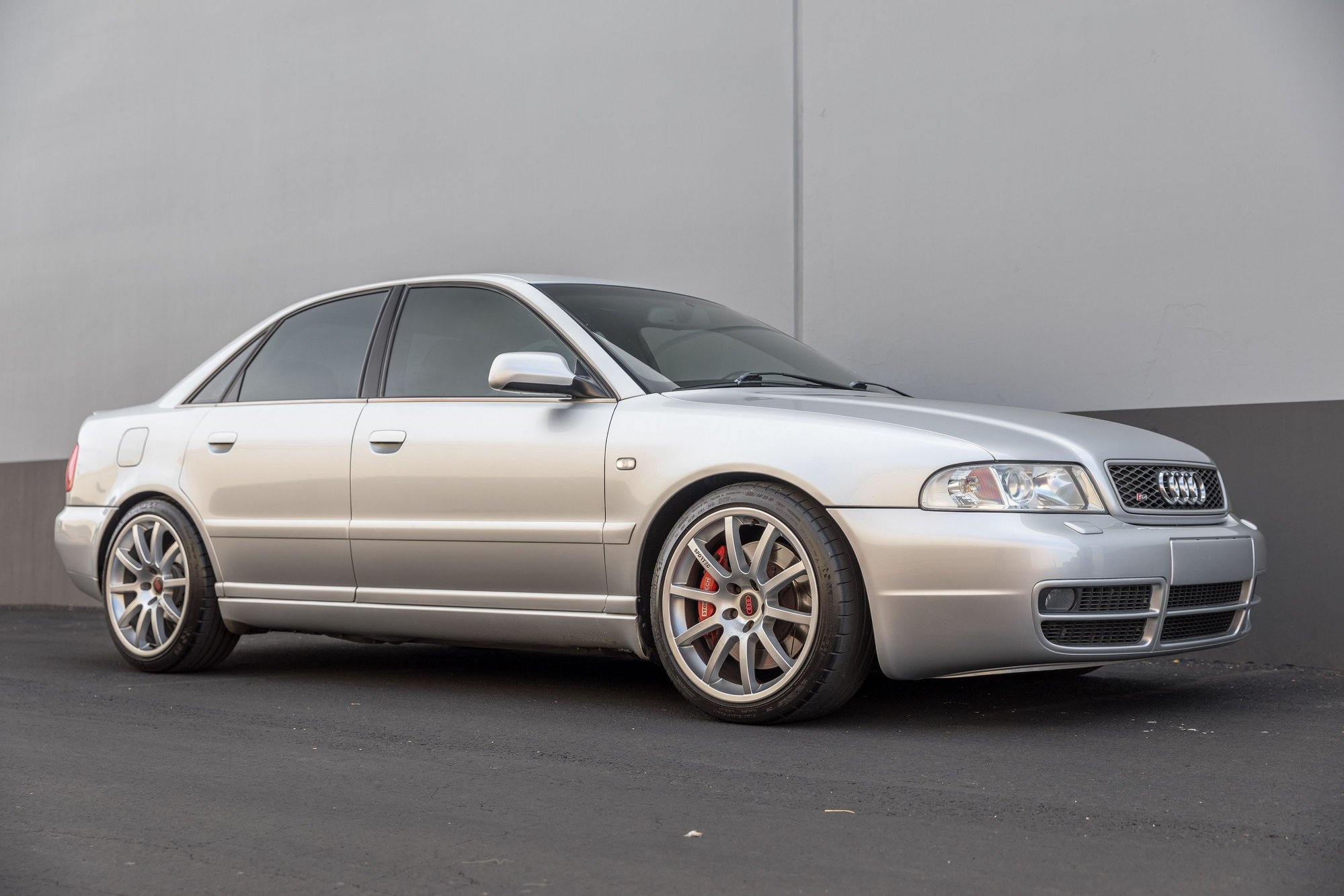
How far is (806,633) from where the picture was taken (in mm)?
4164

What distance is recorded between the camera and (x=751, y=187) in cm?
758

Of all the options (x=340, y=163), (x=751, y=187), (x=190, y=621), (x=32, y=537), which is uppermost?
(x=340, y=163)

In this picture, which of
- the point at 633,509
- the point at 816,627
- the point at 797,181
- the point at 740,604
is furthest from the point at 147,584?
the point at 797,181

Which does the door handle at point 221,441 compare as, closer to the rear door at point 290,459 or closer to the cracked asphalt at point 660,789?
the rear door at point 290,459

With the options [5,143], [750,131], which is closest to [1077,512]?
[750,131]

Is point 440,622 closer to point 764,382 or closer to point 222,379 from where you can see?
point 764,382

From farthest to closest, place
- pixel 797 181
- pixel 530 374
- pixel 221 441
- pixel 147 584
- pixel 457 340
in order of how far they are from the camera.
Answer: pixel 797 181 < pixel 147 584 < pixel 221 441 < pixel 457 340 < pixel 530 374

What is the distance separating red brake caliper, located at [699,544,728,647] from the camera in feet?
14.3

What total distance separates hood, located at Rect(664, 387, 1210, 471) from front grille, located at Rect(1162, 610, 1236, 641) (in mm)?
514

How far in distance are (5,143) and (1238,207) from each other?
1002 cm

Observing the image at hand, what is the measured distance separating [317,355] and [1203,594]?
11.6ft

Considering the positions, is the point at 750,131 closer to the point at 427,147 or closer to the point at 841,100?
the point at 841,100

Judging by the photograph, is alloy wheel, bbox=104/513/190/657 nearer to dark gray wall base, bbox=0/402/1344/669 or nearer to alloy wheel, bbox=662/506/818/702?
alloy wheel, bbox=662/506/818/702

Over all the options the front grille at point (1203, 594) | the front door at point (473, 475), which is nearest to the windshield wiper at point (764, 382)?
the front door at point (473, 475)
